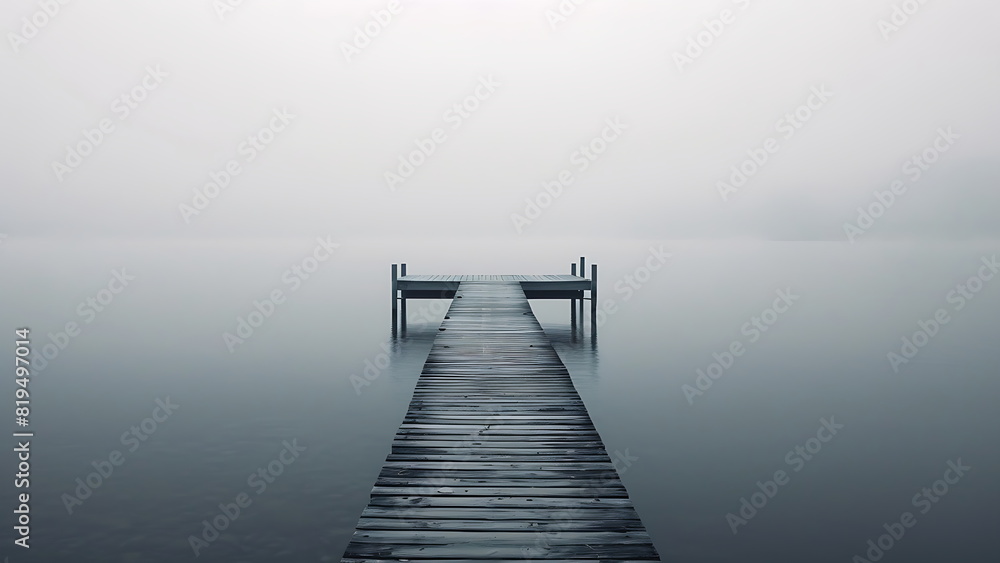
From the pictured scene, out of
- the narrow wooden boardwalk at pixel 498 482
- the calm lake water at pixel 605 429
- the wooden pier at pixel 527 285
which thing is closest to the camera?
the narrow wooden boardwalk at pixel 498 482

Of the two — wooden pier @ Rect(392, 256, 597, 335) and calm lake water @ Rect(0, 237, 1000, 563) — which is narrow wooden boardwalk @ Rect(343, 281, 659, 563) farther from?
wooden pier @ Rect(392, 256, 597, 335)

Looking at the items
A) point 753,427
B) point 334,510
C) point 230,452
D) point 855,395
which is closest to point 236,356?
point 230,452

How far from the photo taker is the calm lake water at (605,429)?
7641mm

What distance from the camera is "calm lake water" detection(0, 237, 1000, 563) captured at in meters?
7.64

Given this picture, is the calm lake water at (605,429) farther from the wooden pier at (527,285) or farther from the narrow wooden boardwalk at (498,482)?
the narrow wooden boardwalk at (498,482)

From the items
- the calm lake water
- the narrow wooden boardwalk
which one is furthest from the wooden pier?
the narrow wooden boardwalk

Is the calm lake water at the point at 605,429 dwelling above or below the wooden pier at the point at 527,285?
below

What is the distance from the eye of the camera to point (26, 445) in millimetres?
10289

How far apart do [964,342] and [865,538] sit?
17.7m

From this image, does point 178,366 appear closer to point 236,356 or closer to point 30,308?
point 236,356

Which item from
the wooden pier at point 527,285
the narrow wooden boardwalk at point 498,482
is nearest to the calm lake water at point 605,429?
the wooden pier at point 527,285

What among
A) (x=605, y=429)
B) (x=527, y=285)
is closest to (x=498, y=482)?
(x=605, y=429)

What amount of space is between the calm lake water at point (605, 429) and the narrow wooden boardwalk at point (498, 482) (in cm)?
205

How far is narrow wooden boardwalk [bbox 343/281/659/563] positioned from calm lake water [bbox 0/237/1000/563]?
2.05m
